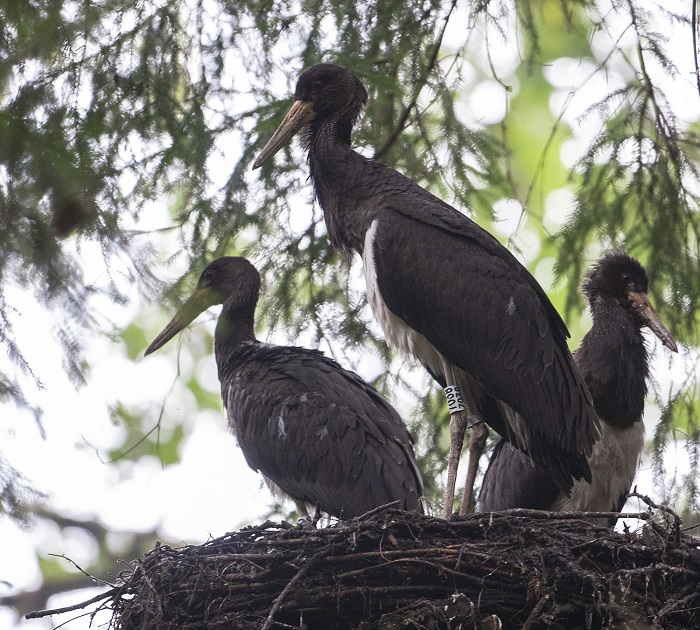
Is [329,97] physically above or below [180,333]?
above

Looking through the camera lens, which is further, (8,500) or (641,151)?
(641,151)

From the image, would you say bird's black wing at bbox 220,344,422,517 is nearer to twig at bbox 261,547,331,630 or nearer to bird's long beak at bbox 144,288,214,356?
bird's long beak at bbox 144,288,214,356

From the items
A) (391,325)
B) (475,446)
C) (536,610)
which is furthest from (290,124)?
(536,610)

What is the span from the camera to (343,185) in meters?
6.06

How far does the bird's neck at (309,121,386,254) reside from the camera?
19.4 feet

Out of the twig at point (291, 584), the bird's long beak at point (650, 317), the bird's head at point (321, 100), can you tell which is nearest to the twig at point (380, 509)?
the twig at point (291, 584)

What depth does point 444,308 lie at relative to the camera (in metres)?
5.59

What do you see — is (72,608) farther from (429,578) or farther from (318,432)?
(318,432)

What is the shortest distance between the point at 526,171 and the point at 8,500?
6.17m

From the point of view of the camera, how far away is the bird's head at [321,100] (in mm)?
6305

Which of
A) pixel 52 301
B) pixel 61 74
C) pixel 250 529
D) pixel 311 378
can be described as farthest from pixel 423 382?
pixel 52 301

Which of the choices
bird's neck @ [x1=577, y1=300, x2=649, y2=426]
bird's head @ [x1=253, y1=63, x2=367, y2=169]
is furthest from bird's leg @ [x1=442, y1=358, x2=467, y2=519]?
bird's head @ [x1=253, y1=63, x2=367, y2=169]

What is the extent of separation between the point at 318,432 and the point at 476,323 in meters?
1.06

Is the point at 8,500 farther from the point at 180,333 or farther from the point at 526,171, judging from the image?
the point at 526,171
